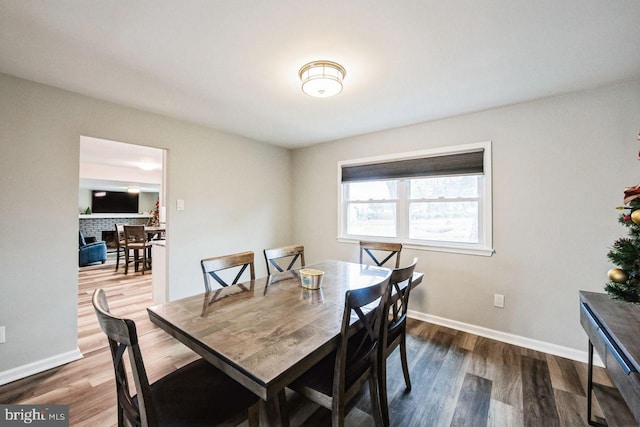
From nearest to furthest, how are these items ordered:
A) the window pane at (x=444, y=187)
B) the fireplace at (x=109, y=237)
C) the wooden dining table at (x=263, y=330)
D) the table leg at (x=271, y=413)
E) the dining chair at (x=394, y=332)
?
the wooden dining table at (x=263, y=330) → the table leg at (x=271, y=413) → the dining chair at (x=394, y=332) → the window pane at (x=444, y=187) → the fireplace at (x=109, y=237)

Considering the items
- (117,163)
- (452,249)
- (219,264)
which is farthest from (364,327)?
(117,163)

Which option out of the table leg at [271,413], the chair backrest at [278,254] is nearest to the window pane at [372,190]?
the chair backrest at [278,254]

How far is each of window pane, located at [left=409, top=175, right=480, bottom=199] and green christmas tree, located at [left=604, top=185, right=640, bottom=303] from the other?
1.43 metres

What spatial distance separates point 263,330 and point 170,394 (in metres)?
0.46

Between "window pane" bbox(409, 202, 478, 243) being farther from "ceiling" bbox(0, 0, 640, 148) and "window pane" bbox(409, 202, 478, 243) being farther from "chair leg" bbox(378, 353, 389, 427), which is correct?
"chair leg" bbox(378, 353, 389, 427)

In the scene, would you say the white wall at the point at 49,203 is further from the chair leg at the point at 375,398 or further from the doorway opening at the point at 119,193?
the chair leg at the point at 375,398

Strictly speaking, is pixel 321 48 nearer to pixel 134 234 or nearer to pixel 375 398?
pixel 375 398

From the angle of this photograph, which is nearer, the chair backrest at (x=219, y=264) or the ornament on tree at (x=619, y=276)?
the ornament on tree at (x=619, y=276)

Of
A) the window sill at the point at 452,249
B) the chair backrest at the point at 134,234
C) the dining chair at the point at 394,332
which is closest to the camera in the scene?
the dining chair at the point at 394,332

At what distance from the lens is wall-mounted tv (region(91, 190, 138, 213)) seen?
8.03 m

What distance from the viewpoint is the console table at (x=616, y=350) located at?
101 centimetres

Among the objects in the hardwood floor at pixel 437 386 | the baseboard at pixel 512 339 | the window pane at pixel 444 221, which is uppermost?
the window pane at pixel 444 221

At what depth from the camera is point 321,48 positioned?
1696 mm

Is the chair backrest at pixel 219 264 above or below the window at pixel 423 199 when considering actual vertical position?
below
